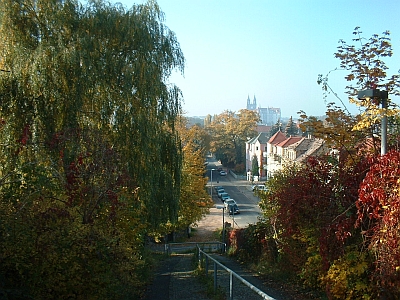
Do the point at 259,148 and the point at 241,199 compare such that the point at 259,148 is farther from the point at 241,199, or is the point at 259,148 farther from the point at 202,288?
the point at 202,288

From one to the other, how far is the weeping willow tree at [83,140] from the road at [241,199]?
1918 cm

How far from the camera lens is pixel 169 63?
1528cm

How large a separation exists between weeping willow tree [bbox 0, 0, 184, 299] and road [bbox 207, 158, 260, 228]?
19.2m

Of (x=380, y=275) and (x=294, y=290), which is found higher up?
(x=380, y=275)

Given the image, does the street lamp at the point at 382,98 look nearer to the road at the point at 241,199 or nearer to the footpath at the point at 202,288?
the footpath at the point at 202,288

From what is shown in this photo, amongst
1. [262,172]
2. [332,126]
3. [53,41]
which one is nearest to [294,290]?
[332,126]

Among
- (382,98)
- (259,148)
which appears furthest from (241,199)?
(382,98)

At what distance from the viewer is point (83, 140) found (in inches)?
411

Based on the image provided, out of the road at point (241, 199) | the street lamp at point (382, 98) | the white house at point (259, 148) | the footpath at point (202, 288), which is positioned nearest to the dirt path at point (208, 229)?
the road at point (241, 199)

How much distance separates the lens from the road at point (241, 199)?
3995 cm

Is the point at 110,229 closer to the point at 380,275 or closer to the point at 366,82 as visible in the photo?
the point at 380,275

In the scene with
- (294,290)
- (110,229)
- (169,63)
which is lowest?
(294,290)

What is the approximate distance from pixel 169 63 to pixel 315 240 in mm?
8129

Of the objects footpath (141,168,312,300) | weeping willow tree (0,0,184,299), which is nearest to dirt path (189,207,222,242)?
footpath (141,168,312,300)
